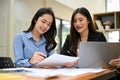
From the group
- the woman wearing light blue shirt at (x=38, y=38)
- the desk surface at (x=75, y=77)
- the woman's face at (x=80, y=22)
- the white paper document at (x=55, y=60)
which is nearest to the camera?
the desk surface at (x=75, y=77)

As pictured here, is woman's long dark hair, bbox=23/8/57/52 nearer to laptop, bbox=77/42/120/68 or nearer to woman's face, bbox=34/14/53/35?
woman's face, bbox=34/14/53/35

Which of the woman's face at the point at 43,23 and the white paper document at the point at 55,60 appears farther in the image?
the woman's face at the point at 43,23

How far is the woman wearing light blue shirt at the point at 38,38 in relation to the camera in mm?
1674

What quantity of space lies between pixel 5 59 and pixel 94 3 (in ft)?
17.2

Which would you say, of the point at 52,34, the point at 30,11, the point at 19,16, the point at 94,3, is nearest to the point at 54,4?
the point at 30,11

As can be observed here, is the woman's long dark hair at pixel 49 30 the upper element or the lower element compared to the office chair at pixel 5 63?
upper

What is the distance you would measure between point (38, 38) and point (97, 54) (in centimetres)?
60

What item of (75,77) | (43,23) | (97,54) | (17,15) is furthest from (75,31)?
(17,15)

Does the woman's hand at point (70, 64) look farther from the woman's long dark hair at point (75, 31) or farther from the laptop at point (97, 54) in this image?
the woman's long dark hair at point (75, 31)

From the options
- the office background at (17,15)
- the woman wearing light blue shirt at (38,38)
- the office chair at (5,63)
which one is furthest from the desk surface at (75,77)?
the office background at (17,15)

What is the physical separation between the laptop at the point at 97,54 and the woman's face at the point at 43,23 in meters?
0.48

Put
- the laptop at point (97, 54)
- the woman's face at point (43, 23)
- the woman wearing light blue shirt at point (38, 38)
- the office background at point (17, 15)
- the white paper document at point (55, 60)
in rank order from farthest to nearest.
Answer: the office background at point (17, 15) → the woman's face at point (43, 23) → the woman wearing light blue shirt at point (38, 38) → the laptop at point (97, 54) → the white paper document at point (55, 60)

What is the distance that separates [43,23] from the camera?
1824 millimetres

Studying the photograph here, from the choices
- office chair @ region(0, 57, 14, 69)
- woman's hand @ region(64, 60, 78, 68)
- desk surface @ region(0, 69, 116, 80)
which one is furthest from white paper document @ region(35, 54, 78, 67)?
desk surface @ region(0, 69, 116, 80)
